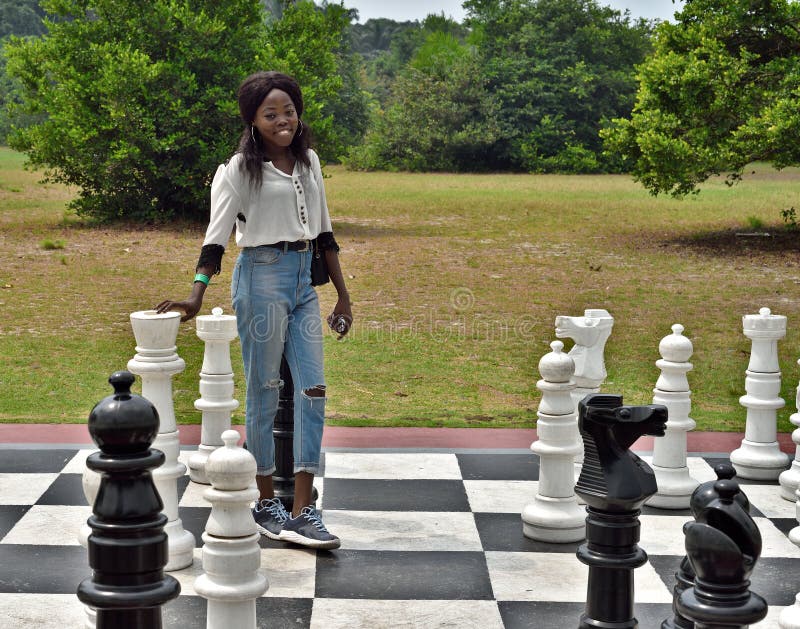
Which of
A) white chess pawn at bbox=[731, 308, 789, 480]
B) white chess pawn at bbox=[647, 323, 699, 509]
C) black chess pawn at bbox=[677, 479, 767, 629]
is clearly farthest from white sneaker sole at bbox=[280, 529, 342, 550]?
white chess pawn at bbox=[731, 308, 789, 480]

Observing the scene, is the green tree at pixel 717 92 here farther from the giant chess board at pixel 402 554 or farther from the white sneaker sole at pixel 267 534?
the white sneaker sole at pixel 267 534

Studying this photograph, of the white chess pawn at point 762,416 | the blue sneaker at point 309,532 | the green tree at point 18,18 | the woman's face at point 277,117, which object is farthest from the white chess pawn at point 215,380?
the green tree at point 18,18

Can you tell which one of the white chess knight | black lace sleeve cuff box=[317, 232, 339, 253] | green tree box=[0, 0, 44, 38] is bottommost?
the white chess knight

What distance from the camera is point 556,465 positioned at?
13.3ft

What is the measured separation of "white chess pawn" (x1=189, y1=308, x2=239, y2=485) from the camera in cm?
439

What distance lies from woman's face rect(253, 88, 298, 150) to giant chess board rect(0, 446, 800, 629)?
53.8 inches

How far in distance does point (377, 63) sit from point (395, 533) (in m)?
58.6

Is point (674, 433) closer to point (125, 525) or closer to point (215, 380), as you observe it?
point (215, 380)

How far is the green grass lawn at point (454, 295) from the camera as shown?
6.66 meters

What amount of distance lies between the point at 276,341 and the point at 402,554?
824 mm

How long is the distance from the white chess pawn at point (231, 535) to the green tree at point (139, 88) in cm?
1224

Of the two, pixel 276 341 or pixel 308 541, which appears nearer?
pixel 308 541

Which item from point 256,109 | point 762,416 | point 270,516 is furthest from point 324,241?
point 762,416

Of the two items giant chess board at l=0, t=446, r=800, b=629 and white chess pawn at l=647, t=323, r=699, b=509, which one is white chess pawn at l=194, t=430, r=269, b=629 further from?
white chess pawn at l=647, t=323, r=699, b=509
